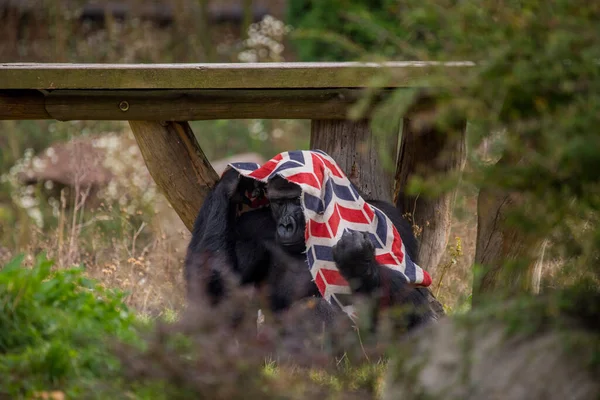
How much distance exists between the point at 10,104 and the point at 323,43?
24.3 feet

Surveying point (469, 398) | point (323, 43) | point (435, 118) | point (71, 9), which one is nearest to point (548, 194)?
point (435, 118)

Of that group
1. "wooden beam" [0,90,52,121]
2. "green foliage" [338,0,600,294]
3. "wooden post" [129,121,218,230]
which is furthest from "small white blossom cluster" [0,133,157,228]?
"green foliage" [338,0,600,294]

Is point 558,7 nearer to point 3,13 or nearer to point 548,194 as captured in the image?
point 548,194

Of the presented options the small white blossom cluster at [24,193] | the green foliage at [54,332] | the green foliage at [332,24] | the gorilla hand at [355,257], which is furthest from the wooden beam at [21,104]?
the green foliage at [332,24]

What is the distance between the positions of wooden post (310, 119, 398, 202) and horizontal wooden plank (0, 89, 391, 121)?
19 centimetres

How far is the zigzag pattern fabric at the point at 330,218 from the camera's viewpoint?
3.90 metres

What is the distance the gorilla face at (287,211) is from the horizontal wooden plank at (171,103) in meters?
0.43

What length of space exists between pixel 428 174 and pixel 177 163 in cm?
132

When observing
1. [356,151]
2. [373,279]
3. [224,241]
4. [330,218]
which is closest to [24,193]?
[224,241]

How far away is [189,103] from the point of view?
415 centimetres

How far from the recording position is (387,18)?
10.2m

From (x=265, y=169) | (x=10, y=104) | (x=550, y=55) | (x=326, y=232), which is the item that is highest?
(x=550, y=55)

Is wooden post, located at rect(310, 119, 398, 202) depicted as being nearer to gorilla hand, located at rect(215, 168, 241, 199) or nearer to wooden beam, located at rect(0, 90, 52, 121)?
gorilla hand, located at rect(215, 168, 241, 199)

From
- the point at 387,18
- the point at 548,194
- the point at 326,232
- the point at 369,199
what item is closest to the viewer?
the point at 548,194
